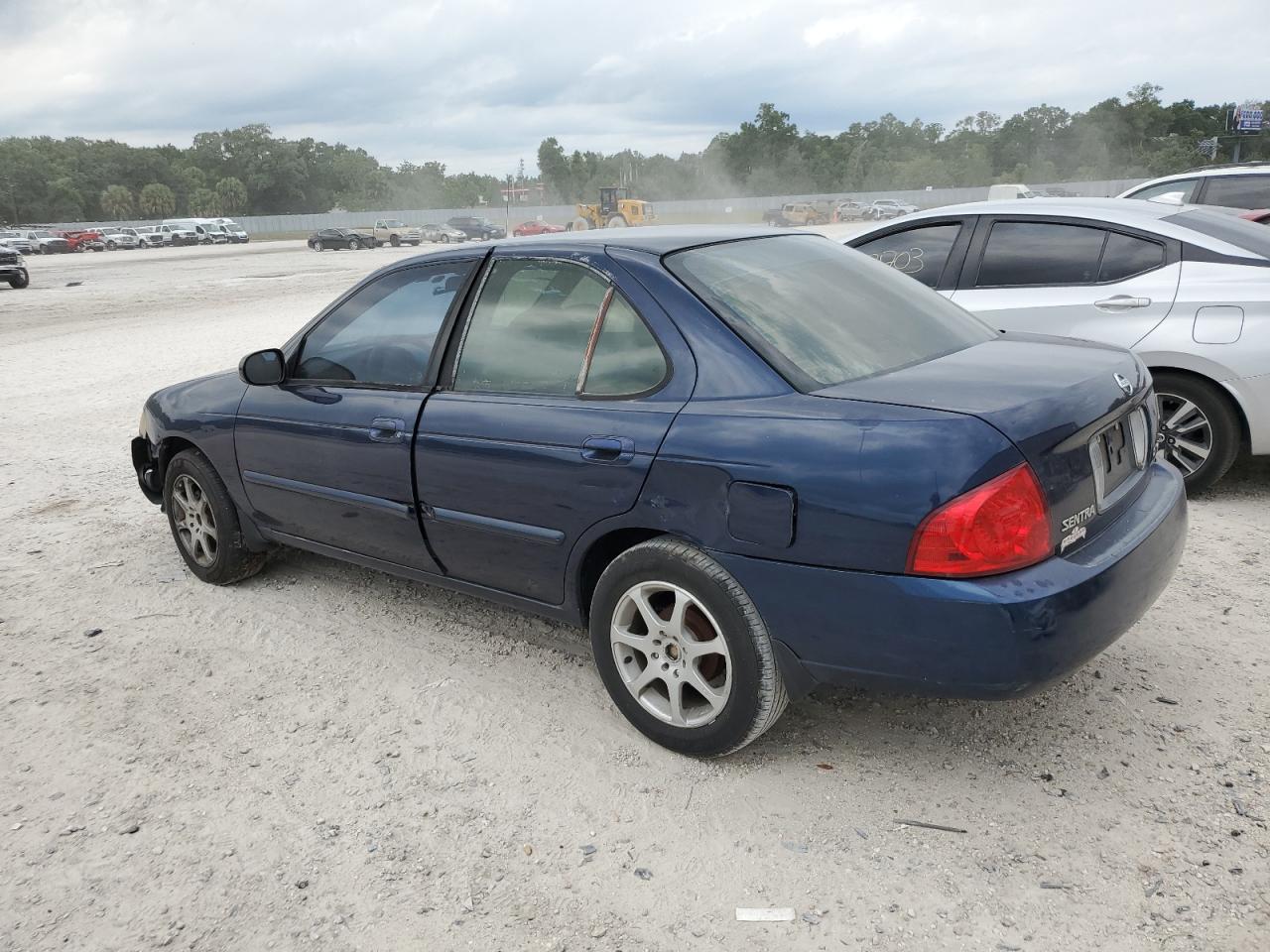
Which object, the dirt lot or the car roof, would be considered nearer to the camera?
the dirt lot

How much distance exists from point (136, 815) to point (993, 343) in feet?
10.2

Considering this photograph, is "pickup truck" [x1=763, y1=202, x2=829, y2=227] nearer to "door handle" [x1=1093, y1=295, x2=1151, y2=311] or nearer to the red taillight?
"door handle" [x1=1093, y1=295, x2=1151, y2=311]

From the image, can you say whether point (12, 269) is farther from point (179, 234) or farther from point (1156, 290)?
point (179, 234)

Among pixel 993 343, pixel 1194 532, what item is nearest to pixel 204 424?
pixel 993 343

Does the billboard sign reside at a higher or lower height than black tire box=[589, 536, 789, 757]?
higher

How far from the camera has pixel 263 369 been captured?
4215 mm

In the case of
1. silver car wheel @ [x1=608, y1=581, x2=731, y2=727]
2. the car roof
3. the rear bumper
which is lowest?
silver car wheel @ [x1=608, y1=581, x2=731, y2=727]

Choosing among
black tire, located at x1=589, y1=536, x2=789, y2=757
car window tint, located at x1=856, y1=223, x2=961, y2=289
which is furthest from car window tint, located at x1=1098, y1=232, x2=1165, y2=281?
black tire, located at x1=589, y1=536, x2=789, y2=757

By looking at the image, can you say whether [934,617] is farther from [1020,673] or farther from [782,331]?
[782,331]

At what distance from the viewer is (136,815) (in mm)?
3035

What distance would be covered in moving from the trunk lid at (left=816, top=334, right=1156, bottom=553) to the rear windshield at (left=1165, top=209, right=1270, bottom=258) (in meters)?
2.56

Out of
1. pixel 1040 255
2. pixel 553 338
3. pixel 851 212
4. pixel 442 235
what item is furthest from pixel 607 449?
pixel 851 212

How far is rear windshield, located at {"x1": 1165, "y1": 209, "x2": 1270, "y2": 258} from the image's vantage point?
5289 millimetres

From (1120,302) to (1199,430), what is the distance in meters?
0.76
